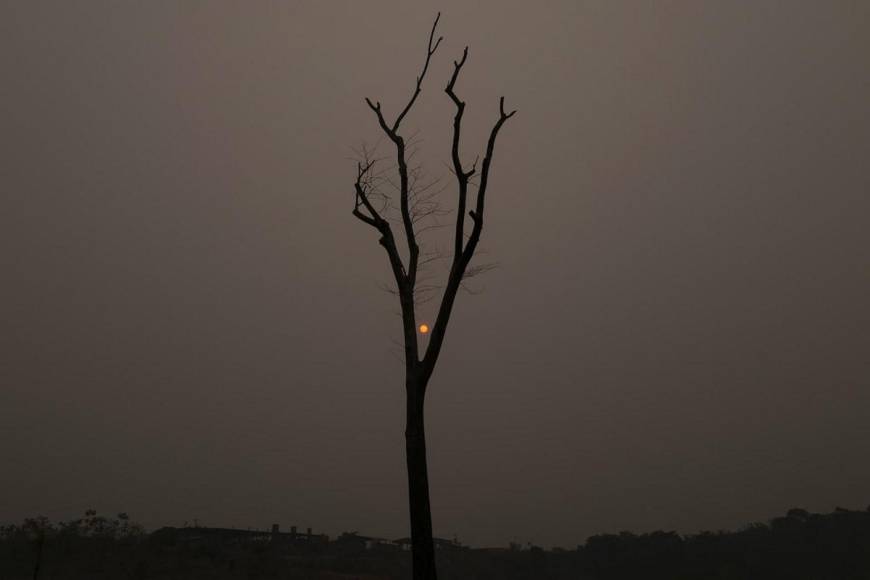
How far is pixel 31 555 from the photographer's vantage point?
1017 inches

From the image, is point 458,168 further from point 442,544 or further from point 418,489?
point 442,544

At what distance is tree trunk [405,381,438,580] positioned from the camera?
724cm

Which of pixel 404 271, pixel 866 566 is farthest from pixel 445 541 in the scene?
pixel 404 271

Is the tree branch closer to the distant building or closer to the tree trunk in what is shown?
the tree trunk

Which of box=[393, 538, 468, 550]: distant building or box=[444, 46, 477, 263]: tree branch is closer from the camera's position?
box=[444, 46, 477, 263]: tree branch

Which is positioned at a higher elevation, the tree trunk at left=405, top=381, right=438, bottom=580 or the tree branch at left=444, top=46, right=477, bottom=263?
the tree branch at left=444, top=46, right=477, bottom=263

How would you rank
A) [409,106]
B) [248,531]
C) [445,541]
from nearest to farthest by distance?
[409,106] → [248,531] → [445,541]

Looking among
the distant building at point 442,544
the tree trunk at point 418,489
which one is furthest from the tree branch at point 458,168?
the distant building at point 442,544

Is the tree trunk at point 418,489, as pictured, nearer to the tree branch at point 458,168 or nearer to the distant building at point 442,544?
the tree branch at point 458,168

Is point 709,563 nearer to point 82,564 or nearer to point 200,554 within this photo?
point 200,554

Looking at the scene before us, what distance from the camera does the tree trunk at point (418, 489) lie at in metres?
7.24

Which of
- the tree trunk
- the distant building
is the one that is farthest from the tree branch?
the distant building

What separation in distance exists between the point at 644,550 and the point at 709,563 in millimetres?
5561

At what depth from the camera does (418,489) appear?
296 inches
